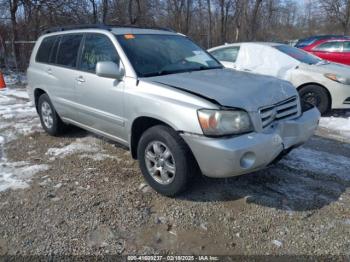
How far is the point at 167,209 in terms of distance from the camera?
358 cm

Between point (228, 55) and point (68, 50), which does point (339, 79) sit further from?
point (68, 50)

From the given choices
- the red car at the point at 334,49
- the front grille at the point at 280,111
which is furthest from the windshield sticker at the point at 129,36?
the red car at the point at 334,49

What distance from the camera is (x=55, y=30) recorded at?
562 cm

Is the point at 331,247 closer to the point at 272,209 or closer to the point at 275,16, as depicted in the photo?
the point at 272,209

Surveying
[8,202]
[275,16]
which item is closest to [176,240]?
[8,202]

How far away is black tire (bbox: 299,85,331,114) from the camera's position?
6.97m

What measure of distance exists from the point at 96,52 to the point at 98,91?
55 cm

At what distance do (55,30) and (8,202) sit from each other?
3002 millimetres

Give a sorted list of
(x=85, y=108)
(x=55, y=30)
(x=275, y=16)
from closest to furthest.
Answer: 1. (x=85, y=108)
2. (x=55, y=30)
3. (x=275, y=16)

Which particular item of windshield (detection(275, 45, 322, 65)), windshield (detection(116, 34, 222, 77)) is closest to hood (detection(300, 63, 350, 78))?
windshield (detection(275, 45, 322, 65))

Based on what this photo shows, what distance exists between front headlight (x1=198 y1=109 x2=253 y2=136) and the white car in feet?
14.5

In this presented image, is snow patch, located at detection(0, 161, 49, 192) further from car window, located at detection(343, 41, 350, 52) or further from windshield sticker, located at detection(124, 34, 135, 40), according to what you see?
car window, located at detection(343, 41, 350, 52)

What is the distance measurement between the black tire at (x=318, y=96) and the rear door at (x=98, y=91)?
14.5ft

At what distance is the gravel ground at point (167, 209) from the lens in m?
3.03
